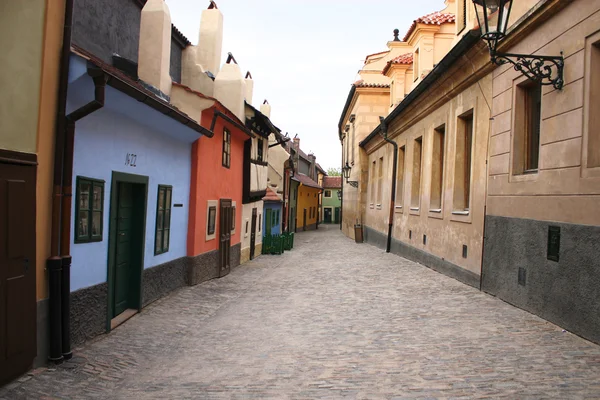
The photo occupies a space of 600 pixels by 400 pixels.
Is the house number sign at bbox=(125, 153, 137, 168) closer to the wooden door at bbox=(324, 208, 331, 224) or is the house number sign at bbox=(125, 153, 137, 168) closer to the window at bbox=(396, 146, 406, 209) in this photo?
the window at bbox=(396, 146, 406, 209)

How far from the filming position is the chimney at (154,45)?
10.1 meters

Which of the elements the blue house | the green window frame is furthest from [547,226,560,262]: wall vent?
the blue house

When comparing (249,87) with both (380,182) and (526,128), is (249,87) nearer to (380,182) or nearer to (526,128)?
(380,182)

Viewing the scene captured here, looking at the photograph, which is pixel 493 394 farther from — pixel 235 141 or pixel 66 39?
pixel 235 141

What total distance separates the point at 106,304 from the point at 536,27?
7.18 meters

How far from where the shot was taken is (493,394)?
416cm

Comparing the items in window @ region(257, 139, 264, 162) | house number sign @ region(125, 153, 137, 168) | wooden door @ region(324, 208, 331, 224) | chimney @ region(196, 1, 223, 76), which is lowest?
wooden door @ region(324, 208, 331, 224)

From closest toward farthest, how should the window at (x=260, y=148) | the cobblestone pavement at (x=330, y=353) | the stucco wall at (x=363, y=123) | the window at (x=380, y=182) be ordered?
the cobblestone pavement at (x=330, y=353), the window at (x=260, y=148), the window at (x=380, y=182), the stucco wall at (x=363, y=123)

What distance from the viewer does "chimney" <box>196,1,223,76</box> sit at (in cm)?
1459

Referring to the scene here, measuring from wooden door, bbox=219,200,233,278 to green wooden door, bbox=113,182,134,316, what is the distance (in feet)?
15.8

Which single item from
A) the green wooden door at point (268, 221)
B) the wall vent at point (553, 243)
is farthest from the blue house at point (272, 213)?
the wall vent at point (553, 243)

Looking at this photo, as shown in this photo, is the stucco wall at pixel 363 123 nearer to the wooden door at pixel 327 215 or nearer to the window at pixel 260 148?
the window at pixel 260 148

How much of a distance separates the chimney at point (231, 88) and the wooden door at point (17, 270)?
10.3 m

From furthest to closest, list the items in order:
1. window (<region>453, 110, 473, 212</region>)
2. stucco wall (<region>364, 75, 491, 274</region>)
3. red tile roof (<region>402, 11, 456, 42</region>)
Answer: red tile roof (<region>402, 11, 456, 42</region>) < window (<region>453, 110, 473, 212</region>) < stucco wall (<region>364, 75, 491, 274</region>)
